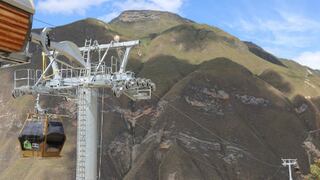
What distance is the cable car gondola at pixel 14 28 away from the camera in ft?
16.4

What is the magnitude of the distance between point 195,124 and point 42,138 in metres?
94.3

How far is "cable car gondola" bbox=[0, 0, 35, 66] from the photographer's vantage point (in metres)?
5.00

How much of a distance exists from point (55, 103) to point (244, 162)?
45214mm

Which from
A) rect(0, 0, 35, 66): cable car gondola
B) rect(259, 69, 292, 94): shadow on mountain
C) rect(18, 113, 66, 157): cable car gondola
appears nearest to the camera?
rect(0, 0, 35, 66): cable car gondola

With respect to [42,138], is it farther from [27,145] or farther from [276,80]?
[276,80]

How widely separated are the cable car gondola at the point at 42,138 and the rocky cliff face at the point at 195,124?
79834 millimetres

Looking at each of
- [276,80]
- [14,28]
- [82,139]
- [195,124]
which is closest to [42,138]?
[82,139]

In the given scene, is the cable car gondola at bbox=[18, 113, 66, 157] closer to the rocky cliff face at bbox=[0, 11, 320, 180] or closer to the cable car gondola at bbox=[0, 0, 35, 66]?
the cable car gondola at bbox=[0, 0, 35, 66]

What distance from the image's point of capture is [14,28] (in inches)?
201

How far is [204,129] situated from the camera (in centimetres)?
11131

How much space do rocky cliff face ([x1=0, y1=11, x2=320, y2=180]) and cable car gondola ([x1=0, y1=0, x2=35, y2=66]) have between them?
92.3 meters

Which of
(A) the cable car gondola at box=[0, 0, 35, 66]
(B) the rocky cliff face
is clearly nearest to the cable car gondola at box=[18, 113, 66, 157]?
(A) the cable car gondola at box=[0, 0, 35, 66]

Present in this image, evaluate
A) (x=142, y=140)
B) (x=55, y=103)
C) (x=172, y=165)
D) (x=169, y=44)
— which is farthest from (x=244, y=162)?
(x=169, y=44)

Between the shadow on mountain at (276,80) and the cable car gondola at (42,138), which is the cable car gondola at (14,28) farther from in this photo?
the shadow on mountain at (276,80)
